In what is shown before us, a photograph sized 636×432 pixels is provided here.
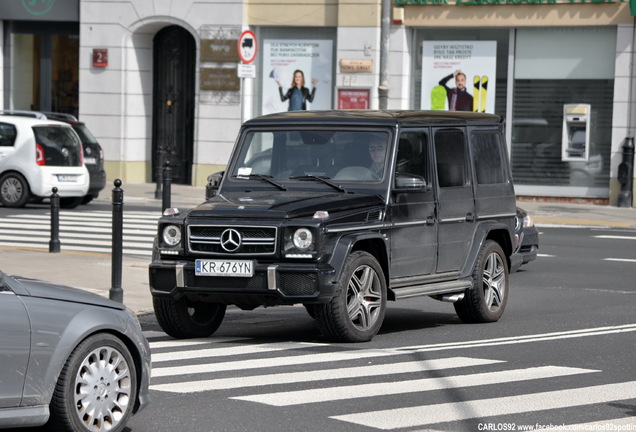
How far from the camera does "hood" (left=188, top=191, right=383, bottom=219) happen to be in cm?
1049

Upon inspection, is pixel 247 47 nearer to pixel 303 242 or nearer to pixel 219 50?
pixel 219 50

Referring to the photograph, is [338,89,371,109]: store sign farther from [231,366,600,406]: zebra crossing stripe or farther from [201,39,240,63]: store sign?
[231,366,600,406]: zebra crossing stripe

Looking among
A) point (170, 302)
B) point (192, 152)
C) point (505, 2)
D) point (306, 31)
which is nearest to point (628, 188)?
point (505, 2)

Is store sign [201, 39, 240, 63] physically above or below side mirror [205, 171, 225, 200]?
above

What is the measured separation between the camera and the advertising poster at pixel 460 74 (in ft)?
98.3

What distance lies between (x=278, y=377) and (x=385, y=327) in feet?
10.3

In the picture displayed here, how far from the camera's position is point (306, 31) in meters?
31.5

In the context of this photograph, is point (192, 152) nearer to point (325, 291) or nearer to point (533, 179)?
point (533, 179)

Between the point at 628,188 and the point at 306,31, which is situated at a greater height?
the point at 306,31

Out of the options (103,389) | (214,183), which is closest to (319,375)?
(103,389)

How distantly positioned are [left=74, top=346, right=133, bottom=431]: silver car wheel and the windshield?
4635 millimetres

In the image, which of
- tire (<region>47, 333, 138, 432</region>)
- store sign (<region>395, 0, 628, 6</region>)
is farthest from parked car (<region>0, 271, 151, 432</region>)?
store sign (<region>395, 0, 628, 6</region>)

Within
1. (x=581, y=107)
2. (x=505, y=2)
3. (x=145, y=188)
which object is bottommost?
(x=145, y=188)

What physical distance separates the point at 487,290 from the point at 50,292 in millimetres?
6284
